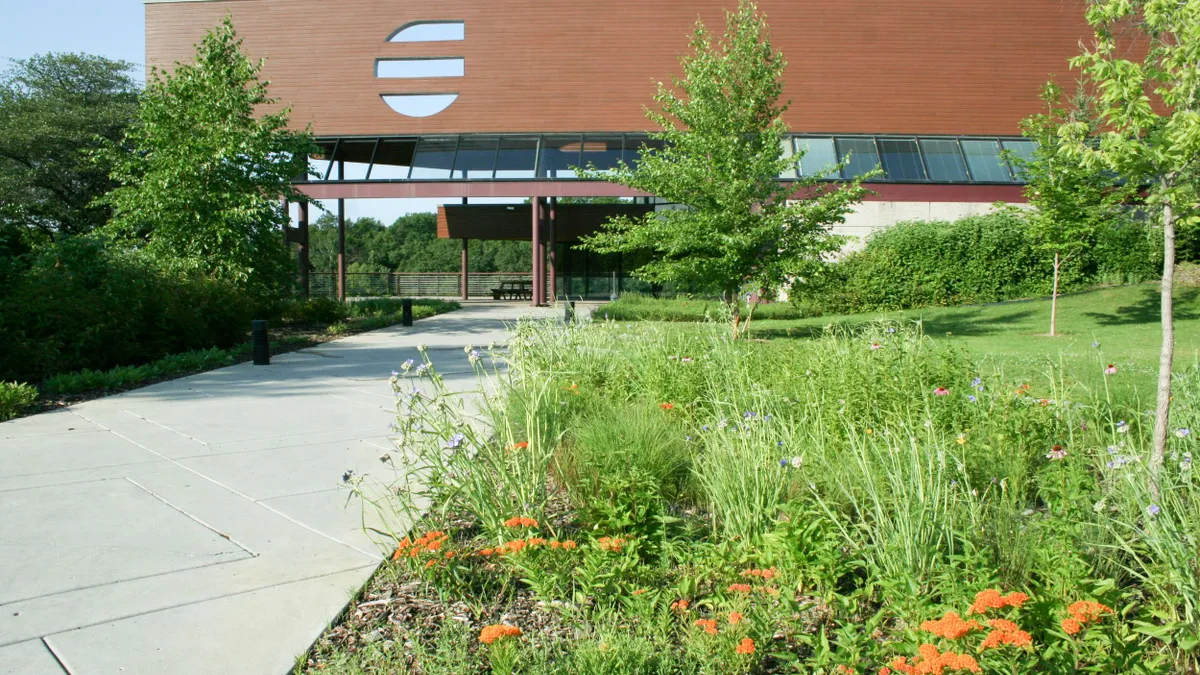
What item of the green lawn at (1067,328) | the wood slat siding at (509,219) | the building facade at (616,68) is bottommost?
the green lawn at (1067,328)

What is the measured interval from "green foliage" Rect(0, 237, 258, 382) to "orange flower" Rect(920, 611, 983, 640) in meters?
9.83

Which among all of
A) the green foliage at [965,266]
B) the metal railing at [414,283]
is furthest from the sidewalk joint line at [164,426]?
the metal railing at [414,283]

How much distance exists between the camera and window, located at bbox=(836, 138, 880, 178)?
2384cm

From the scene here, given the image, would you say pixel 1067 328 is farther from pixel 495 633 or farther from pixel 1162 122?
pixel 495 633

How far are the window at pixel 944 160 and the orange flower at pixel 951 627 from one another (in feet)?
78.2

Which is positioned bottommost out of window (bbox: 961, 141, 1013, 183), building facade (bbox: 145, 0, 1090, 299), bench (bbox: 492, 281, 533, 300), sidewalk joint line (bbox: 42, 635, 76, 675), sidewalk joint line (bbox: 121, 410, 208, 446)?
sidewalk joint line (bbox: 42, 635, 76, 675)

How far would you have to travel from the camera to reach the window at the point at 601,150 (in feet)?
79.9

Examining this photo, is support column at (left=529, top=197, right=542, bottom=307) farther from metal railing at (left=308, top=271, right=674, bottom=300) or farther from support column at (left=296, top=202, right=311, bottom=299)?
metal railing at (left=308, top=271, right=674, bottom=300)

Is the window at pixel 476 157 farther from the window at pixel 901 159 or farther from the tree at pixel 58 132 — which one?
the tree at pixel 58 132

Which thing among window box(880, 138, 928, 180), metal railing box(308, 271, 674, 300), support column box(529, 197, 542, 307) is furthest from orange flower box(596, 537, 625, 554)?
metal railing box(308, 271, 674, 300)

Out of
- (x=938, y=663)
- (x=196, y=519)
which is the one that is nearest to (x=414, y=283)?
(x=196, y=519)

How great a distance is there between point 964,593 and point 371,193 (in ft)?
77.3

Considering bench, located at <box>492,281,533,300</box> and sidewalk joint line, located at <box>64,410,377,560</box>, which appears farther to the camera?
bench, located at <box>492,281,533,300</box>

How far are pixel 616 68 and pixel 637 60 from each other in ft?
2.29
